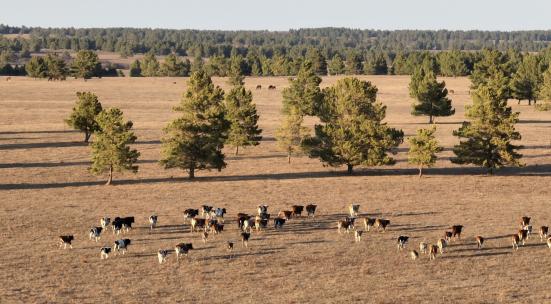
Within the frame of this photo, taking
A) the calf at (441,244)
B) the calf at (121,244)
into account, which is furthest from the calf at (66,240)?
the calf at (441,244)

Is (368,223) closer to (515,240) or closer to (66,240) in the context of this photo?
(515,240)

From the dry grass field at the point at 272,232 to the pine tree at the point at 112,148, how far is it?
6.09 ft

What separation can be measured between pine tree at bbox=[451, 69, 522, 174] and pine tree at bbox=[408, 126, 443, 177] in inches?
130

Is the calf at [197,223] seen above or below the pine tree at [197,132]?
below

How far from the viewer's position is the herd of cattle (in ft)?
132

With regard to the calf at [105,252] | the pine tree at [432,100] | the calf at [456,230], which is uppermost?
the pine tree at [432,100]

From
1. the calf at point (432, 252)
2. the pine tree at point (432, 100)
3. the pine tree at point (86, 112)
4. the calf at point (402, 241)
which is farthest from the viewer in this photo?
the pine tree at point (432, 100)

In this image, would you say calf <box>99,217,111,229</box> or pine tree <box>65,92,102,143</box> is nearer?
calf <box>99,217,111,229</box>

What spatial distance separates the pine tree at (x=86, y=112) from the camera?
280 ft

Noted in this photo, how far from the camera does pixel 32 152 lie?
81.9 meters

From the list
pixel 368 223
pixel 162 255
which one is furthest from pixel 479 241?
pixel 162 255

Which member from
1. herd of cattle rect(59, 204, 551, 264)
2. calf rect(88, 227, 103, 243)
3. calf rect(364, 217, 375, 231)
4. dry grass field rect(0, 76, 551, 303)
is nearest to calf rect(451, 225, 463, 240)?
herd of cattle rect(59, 204, 551, 264)

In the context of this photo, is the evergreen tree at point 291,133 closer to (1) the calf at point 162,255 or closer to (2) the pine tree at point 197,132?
(2) the pine tree at point 197,132

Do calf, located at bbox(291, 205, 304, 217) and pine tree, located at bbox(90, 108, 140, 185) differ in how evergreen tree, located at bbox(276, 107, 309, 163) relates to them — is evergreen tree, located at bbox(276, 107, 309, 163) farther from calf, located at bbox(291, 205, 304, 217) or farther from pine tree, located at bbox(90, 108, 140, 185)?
calf, located at bbox(291, 205, 304, 217)
